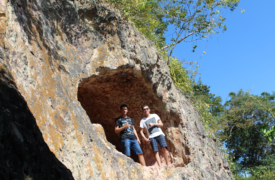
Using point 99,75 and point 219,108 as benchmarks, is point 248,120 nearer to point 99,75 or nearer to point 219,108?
point 219,108

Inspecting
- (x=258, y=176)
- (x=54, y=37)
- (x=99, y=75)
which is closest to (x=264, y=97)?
(x=258, y=176)

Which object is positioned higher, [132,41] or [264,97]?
[264,97]

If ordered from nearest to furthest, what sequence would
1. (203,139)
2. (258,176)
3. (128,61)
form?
(128,61)
(203,139)
(258,176)

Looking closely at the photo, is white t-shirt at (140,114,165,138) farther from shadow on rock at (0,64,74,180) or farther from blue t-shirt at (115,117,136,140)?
shadow on rock at (0,64,74,180)

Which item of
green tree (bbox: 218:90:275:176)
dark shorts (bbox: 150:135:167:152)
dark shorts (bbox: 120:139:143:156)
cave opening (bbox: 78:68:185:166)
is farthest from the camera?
green tree (bbox: 218:90:275:176)

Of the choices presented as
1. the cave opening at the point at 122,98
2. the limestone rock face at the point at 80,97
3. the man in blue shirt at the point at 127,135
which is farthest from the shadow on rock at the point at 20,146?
the cave opening at the point at 122,98

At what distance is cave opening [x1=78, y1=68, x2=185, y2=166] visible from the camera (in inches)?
264

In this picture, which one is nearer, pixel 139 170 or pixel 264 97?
pixel 139 170

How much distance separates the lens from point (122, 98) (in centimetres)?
734

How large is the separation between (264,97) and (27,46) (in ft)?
63.2

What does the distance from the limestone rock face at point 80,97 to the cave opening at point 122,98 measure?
0.09ft

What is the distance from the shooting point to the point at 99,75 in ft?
18.9

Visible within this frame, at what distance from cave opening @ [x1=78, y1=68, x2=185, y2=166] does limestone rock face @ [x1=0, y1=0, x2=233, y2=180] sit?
3 cm

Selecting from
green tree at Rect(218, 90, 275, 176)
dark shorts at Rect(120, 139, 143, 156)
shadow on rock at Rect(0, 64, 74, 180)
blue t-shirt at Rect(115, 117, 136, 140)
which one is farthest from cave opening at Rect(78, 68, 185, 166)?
green tree at Rect(218, 90, 275, 176)
